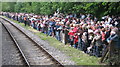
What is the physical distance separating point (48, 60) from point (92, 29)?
3.35m

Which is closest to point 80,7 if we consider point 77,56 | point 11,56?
point 77,56

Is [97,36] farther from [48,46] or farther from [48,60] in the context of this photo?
[48,46]

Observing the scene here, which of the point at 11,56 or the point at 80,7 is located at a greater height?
the point at 80,7

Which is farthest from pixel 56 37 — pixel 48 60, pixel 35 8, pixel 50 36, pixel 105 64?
pixel 35 8

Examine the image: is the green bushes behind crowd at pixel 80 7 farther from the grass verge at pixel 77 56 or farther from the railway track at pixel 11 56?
the railway track at pixel 11 56

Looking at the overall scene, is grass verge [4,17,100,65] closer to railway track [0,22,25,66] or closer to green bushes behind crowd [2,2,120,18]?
railway track [0,22,25,66]

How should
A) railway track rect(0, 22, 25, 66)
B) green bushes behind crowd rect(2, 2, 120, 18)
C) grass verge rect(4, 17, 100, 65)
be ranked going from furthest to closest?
green bushes behind crowd rect(2, 2, 120, 18), railway track rect(0, 22, 25, 66), grass verge rect(4, 17, 100, 65)

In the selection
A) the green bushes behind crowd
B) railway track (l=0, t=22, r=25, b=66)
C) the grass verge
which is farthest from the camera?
the green bushes behind crowd

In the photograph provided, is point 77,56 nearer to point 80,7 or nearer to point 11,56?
point 11,56

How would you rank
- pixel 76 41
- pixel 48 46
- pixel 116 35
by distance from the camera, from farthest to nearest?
pixel 48 46
pixel 76 41
pixel 116 35

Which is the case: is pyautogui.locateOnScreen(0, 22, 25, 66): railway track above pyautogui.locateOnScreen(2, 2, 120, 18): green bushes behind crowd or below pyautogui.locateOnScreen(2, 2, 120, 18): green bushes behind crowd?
below

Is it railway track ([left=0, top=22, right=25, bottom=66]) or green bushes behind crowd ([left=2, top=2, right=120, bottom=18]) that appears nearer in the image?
railway track ([left=0, top=22, right=25, bottom=66])

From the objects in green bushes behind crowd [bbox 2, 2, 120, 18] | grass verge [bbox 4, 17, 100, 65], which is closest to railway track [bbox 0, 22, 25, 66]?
grass verge [bbox 4, 17, 100, 65]

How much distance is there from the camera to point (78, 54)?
14195 mm
